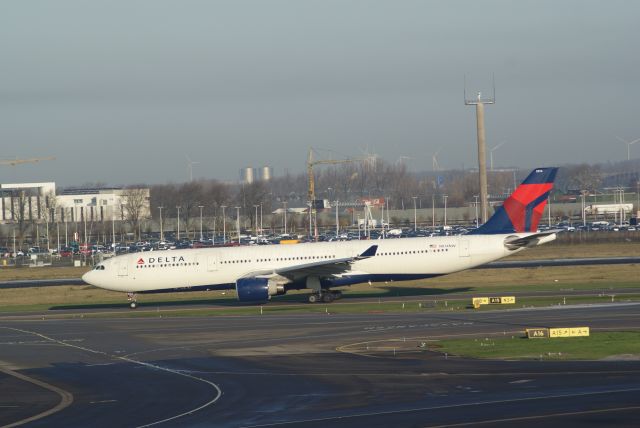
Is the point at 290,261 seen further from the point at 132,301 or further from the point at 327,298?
the point at 132,301

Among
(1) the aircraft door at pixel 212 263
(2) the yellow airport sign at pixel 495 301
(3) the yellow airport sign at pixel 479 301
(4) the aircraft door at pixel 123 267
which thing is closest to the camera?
(3) the yellow airport sign at pixel 479 301

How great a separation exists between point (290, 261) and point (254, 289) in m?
3.69

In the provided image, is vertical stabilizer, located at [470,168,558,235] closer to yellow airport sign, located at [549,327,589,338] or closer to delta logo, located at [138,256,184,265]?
delta logo, located at [138,256,184,265]

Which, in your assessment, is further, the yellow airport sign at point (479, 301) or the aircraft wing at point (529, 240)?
the aircraft wing at point (529, 240)

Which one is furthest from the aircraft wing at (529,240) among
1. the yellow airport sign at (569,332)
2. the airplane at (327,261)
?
the yellow airport sign at (569,332)

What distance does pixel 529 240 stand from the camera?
6125cm

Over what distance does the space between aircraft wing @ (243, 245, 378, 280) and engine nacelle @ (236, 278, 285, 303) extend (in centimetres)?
147

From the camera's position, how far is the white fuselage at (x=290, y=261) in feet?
206

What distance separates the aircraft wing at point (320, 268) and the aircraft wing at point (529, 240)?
8623 mm

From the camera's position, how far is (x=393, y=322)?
50031 mm

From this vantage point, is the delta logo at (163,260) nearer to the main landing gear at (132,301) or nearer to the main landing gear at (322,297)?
the main landing gear at (132,301)

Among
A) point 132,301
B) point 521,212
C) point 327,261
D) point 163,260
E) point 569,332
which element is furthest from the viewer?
point 132,301

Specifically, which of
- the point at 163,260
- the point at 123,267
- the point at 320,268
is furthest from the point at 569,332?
the point at 123,267

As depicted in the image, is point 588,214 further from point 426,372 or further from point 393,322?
point 426,372
